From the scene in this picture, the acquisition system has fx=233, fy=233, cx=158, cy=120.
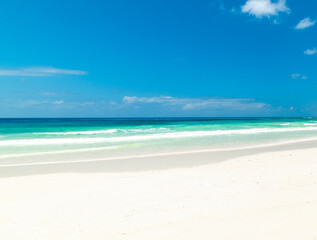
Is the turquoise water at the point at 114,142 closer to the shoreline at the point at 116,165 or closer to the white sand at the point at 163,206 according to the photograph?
the shoreline at the point at 116,165

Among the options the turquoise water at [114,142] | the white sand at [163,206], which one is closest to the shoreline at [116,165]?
the white sand at [163,206]

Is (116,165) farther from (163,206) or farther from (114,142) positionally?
(114,142)

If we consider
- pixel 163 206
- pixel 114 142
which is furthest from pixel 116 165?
pixel 114 142

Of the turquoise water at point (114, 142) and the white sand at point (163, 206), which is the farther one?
the turquoise water at point (114, 142)

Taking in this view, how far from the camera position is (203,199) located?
4.66m

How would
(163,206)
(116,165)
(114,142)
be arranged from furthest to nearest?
(114,142) < (116,165) < (163,206)

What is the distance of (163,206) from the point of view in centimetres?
436

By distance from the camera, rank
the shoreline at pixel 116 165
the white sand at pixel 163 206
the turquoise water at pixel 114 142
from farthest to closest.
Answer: the turquoise water at pixel 114 142
the shoreline at pixel 116 165
the white sand at pixel 163 206

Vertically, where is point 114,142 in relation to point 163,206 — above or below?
above

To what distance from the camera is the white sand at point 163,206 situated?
348cm

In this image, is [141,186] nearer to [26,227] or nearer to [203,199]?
[203,199]

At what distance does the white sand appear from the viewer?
3479mm

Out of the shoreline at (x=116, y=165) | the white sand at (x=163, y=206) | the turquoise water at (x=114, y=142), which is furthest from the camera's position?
the turquoise water at (x=114, y=142)

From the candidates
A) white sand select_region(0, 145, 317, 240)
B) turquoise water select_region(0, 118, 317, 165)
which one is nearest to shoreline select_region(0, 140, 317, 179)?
white sand select_region(0, 145, 317, 240)
